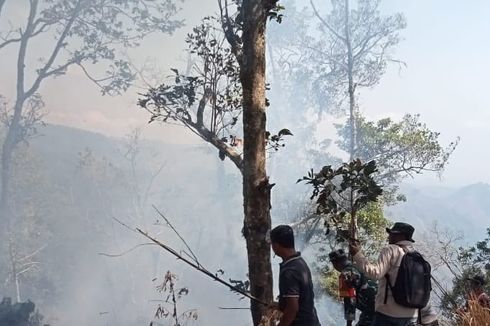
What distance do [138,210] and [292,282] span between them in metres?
28.9

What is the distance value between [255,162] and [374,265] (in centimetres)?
112

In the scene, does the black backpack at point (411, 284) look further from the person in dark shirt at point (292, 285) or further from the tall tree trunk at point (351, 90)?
the tall tree trunk at point (351, 90)

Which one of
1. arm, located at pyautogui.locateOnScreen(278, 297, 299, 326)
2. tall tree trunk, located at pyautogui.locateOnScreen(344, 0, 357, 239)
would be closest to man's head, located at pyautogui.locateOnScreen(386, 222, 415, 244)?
arm, located at pyautogui.locateOnScreen(278, 297, 299, 326)

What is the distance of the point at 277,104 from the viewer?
34.1 metres

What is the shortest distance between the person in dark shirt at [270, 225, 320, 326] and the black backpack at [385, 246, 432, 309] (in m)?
0.68

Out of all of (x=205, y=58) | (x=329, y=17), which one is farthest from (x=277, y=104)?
(x=205, y=58)

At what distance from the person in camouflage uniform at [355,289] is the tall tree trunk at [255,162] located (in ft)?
1.76

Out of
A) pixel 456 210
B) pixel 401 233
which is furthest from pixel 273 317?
pixel 456 210

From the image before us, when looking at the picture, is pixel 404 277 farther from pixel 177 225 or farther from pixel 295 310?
pixel 177 225

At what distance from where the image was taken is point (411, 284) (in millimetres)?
3207

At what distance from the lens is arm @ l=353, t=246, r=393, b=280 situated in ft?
10.2

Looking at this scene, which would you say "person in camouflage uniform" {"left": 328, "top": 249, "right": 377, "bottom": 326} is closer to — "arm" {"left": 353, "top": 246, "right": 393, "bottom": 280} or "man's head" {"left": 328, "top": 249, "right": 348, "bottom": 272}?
"man's head" {"left": 328, "top": 249, "right": 348, "bottom": 272}

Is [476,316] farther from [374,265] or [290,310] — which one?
[290,310]

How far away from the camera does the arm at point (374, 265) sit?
3098 millimetres
